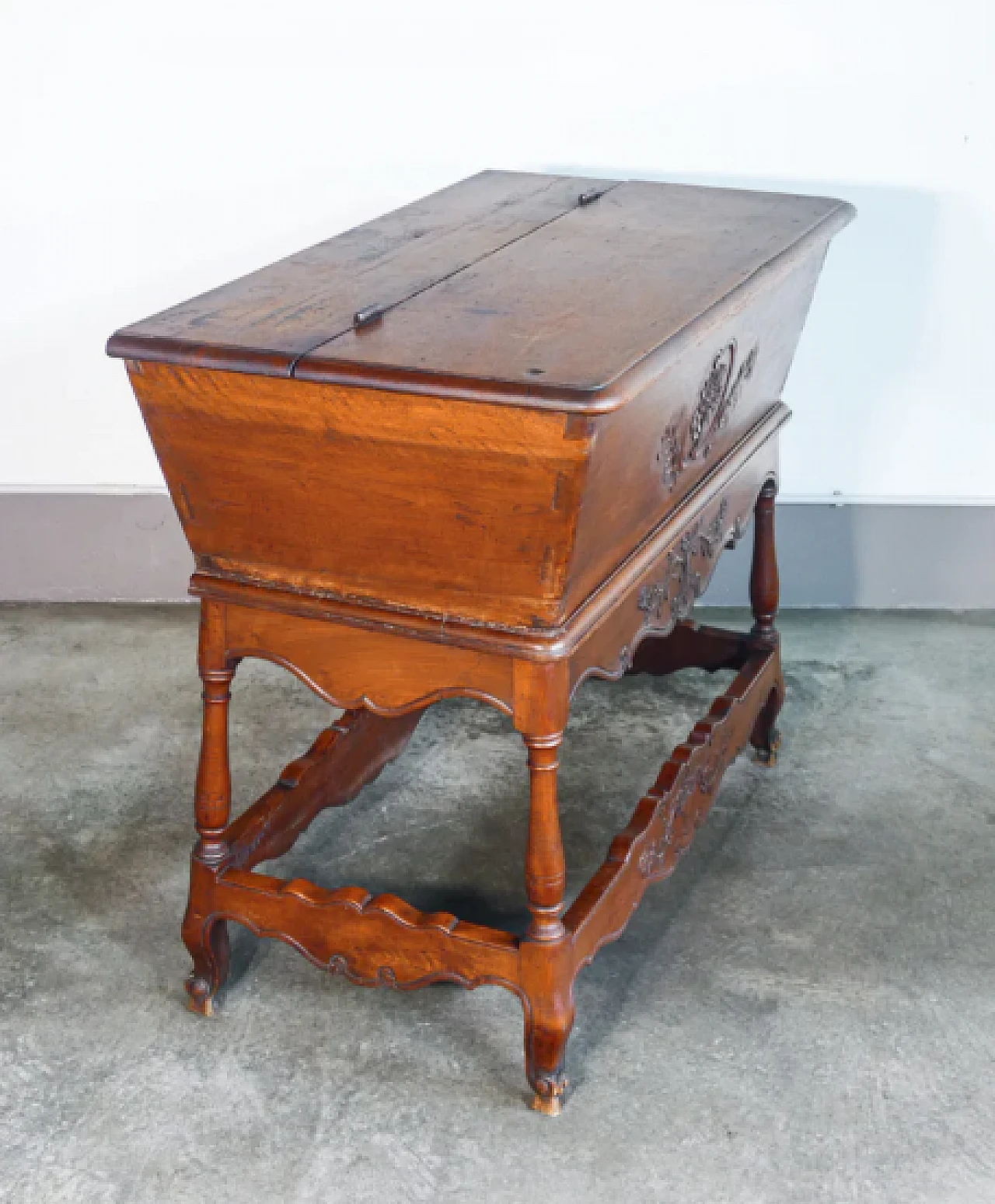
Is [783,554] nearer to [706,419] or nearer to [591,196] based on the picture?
[591,196]

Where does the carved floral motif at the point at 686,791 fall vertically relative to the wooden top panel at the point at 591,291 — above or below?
below

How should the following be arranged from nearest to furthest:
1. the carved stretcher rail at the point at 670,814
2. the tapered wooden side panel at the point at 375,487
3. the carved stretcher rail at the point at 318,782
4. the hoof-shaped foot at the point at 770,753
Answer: the tapered wooden side panel at the point at 375,487 → the carved stretcher rail at the point at 670,814 → the carved stretcher rail at the point at 318,782 → the hoof-shaped foot at the point at 770,753

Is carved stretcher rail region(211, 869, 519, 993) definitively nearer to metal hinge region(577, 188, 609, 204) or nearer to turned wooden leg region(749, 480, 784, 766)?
turned wooden leg region(749, 480, 784, 766)

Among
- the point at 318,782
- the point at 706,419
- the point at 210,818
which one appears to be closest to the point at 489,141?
the point at 706,419

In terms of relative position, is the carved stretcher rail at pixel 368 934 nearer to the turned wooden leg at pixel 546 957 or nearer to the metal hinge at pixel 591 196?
the turned wooden leg at pixel 546 957

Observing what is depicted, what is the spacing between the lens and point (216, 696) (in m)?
2.27

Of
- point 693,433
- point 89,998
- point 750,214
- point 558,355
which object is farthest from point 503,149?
point 89,998

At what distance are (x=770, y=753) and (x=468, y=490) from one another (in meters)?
1.43

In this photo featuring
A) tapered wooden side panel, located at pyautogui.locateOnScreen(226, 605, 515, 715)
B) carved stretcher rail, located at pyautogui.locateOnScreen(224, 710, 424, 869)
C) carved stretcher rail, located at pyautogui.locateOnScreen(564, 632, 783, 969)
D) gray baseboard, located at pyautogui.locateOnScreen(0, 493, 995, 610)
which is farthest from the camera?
gray baseboard, located at pyautogui.locateOnScreen(0, 493, 995, 610)

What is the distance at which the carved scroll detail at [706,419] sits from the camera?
7.27ft

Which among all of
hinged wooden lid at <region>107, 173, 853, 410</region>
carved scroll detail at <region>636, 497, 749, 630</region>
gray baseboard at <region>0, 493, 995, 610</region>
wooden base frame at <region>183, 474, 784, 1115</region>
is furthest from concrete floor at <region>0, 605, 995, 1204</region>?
hinged wooden lid at <region>107, 173, 853, 410</region>

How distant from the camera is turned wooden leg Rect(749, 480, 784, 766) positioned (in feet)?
9.82

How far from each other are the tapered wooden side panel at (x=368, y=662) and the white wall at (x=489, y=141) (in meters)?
1.59

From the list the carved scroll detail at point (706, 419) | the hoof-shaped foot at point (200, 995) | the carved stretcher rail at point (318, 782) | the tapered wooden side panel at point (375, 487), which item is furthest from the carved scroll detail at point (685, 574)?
the hoof-shaped foot at point (200, 995)
